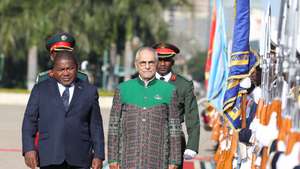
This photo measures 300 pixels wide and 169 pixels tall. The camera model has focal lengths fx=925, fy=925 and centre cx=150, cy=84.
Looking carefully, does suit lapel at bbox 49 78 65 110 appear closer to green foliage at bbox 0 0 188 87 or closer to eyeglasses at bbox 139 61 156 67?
eyeglasses at bbox 139 61 156 67

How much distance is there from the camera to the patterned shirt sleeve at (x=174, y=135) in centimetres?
745

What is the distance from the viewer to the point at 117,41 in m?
40.6

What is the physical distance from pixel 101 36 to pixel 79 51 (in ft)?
3.66

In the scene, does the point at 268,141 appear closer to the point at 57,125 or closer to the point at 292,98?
the point at 292,98

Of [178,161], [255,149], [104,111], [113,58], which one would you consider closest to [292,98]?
[178,161]

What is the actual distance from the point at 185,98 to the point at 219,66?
5.48 meters

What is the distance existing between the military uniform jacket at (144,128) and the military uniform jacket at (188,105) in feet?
3.31

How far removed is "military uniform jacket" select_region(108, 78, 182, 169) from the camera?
24.3ft

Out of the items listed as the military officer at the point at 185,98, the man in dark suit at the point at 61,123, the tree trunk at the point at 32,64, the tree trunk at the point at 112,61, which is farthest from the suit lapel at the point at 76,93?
the tree trunk at the point at 32,64

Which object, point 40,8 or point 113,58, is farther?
point 113,58

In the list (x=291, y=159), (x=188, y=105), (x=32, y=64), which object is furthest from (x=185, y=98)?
(x=32, y=64)

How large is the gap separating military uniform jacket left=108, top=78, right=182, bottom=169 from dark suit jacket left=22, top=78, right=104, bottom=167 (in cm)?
29

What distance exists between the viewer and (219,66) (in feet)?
47.2

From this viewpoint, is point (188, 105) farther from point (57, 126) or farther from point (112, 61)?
point (112, 61)
